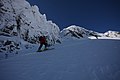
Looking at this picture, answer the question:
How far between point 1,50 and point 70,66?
61.7 ft

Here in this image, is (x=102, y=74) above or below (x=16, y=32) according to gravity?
below

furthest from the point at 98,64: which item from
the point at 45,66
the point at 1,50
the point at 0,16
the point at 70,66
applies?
the point at 0,16

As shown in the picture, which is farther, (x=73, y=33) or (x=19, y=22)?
(x=73, y=33)

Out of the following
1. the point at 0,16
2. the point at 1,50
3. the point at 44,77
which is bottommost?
the point at 44,77

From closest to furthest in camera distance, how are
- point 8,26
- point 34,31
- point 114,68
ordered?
point 114,68 < point 8,26 < point 34,31

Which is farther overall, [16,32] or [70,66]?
[16,32]

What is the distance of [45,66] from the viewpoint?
858cm

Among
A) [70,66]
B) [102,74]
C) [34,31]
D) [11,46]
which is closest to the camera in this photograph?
[102,74]

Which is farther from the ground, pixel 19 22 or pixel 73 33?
pixel 73 33

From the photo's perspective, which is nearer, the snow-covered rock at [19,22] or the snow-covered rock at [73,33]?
the snow-covered rock at [19,22]

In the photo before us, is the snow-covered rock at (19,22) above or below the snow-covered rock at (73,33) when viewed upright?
below

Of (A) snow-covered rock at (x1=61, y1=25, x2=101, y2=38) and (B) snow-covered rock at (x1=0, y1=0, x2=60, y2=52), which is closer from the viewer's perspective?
(B) snow-covered rock at (x1=0, y1=0, x2=60, y2=52)

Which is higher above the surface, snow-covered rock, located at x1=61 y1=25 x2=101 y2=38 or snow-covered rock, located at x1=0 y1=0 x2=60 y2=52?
snow-covered rock, located at x1=61 y1=25 x2=101 y2=38

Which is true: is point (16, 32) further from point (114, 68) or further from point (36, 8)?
point (114, 68)
